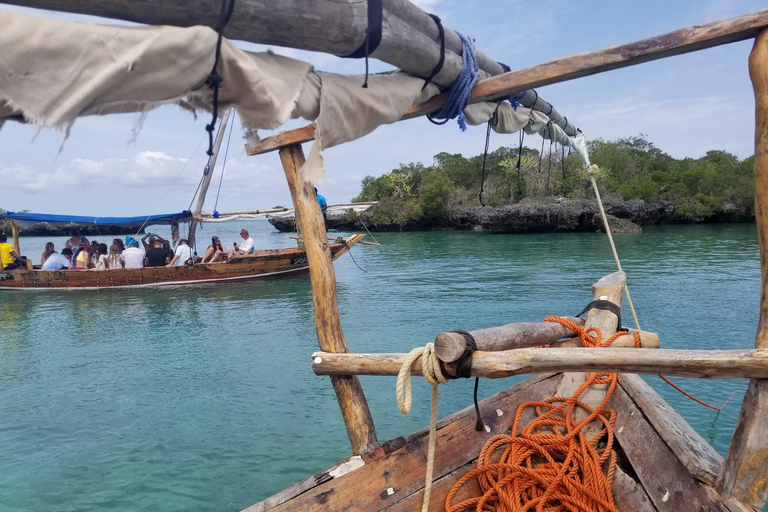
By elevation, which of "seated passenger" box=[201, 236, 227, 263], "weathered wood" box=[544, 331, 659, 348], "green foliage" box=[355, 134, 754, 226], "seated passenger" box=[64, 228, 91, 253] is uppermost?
"green foliage" box=[355, 134, 754, 226]

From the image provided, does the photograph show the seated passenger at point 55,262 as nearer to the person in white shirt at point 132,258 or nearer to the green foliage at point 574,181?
the person in white shirt at point 132,258

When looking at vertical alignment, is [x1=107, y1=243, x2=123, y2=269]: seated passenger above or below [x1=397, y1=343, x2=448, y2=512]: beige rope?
above

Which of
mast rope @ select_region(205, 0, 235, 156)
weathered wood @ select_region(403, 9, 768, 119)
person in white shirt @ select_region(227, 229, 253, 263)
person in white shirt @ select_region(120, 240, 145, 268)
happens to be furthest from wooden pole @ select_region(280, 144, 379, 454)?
person in white shirt @ select_region(120, 240, 145, 268)

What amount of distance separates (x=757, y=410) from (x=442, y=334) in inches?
60.6

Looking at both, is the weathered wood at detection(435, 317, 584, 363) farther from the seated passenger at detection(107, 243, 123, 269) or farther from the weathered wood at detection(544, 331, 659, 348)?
the seated passenger at detection(107, 243, 123, 269)

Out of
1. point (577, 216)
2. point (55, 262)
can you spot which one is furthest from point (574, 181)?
point (55, 262)

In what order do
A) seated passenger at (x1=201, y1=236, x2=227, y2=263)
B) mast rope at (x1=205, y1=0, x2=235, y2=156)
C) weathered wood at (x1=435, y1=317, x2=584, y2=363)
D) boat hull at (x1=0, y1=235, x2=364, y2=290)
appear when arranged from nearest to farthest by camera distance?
1. mast rope at (x1=205, y1=0, x2=235, y2=156)
2. weathered wood at (x1=435, y1=317, x2=584, y2=363)
3. boat hull at (x1=0, y1=235, x2=364, y2=290)
4. seated passenger at (x1=201, y1=236, x2=227, y2=263)

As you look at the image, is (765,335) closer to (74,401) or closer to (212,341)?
(74,401)

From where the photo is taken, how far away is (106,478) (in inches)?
205

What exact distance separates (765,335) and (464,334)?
146cm

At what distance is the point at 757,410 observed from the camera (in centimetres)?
247

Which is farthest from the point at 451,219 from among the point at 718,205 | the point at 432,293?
the point at 432,293

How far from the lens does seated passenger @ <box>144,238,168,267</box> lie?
17.4 m

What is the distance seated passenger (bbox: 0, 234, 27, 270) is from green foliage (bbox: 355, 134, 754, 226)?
96.5 ft
